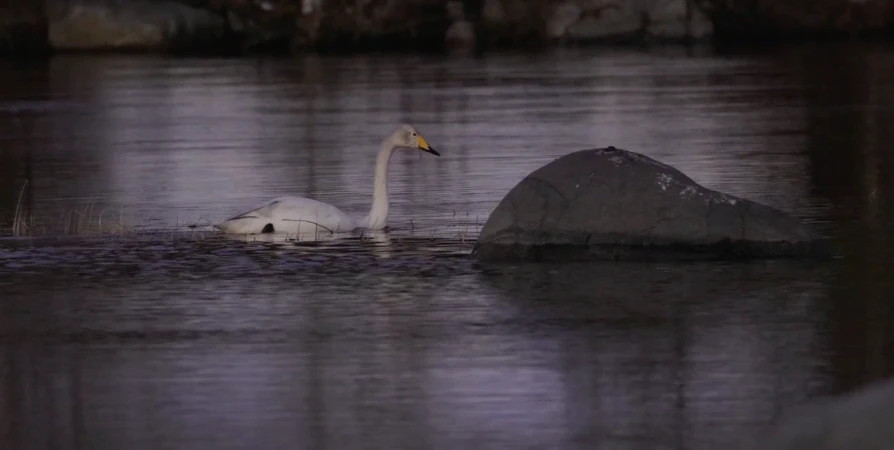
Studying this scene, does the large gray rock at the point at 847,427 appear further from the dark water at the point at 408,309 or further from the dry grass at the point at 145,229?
the dry grass at the point at 145,229

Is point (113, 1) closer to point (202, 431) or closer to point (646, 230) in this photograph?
point (646, 230)

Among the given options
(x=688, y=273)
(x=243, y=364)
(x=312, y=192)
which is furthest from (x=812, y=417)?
(x=312, y=192)

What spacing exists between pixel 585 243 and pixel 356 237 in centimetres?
198

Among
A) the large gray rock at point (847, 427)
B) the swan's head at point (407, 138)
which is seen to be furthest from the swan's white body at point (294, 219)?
the large gray rock at point (847, 427)

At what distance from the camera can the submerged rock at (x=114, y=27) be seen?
47594 millimetres

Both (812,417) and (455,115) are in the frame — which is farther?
(455,115)

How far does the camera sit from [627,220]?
11430 mm

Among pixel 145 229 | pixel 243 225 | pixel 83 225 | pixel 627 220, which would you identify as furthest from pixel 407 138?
pixel 627 220

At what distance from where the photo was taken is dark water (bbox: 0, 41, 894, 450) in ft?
23.9

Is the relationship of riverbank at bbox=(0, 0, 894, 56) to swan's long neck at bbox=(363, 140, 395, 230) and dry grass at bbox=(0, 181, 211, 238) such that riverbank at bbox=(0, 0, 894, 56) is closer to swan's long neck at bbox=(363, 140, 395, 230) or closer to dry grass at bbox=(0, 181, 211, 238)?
dry grass at bbox=(0, 181, 211, 238)

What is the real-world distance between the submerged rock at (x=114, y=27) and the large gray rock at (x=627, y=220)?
3709 cm

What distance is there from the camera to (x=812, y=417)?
443 cm

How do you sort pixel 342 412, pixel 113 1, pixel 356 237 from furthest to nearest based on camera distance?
pixel 113 1 < pixel 356 237 < pixel 342 412

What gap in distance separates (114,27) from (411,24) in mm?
7880
